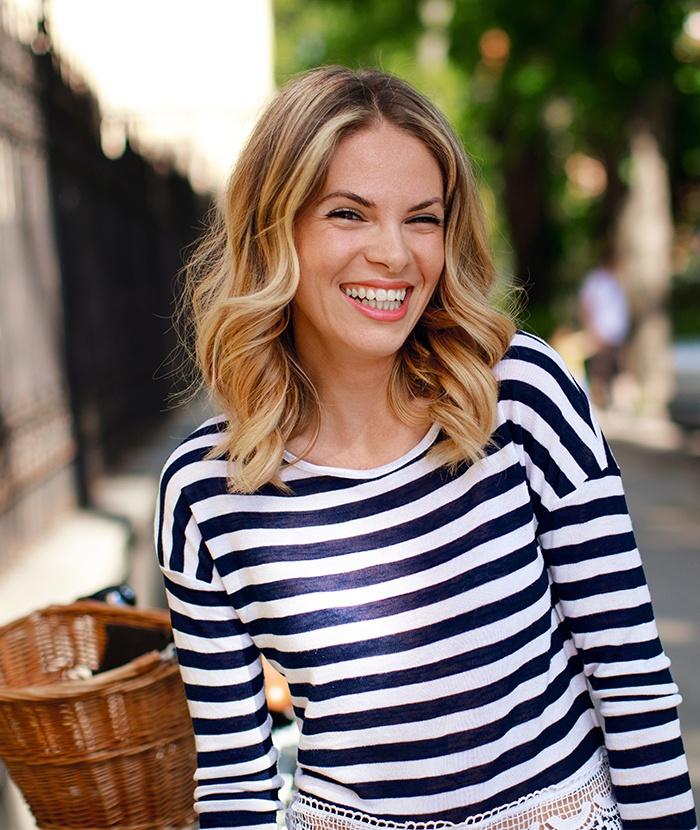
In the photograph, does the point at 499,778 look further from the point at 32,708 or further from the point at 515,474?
the point at 32,708

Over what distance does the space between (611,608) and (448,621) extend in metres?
0.27

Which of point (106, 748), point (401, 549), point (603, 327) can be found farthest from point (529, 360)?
point (603, 327)

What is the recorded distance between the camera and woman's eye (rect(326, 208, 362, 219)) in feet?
6.04

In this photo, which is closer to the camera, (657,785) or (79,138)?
(657,785)

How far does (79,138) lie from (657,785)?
7.24 meters

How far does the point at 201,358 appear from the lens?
211cm

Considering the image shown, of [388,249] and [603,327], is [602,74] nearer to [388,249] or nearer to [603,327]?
[603,327]

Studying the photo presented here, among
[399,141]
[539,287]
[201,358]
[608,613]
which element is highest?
[399,141]

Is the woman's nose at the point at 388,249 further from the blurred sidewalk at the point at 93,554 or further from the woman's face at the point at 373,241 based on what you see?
the blurred sidewalk at the point at 93,554

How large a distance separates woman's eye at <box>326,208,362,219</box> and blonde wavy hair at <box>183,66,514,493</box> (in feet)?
0.15

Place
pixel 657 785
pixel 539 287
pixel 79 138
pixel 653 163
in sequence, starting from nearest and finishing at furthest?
pixel 657 785, pixel 79 138, pixel 653 163, pixel 539 287

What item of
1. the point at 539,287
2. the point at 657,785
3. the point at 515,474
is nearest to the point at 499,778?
the point at 657,785

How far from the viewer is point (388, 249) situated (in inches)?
71.7

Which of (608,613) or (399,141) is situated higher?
(399,141)
